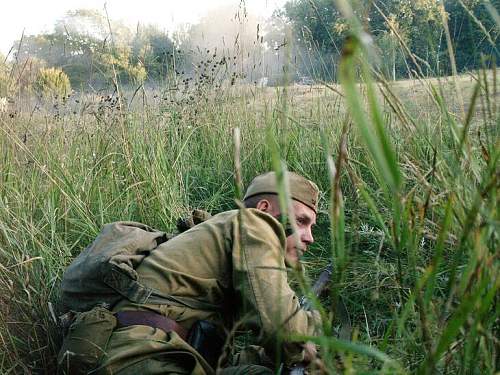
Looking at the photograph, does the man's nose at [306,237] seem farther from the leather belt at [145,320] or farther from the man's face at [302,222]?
the leather belt at [145,320]

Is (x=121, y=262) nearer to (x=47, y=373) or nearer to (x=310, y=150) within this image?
(x=47, y=373)

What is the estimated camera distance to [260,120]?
492 cm

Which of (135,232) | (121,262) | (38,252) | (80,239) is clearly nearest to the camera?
(121,262)

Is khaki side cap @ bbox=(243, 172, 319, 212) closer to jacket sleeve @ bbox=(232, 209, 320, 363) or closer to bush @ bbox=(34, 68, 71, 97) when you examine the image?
jacket sleeve @ bbox=(232, 209, 320, 363)

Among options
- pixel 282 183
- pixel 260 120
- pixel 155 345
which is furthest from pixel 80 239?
pixel 282 183

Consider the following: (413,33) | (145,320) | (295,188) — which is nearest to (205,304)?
(145,320)

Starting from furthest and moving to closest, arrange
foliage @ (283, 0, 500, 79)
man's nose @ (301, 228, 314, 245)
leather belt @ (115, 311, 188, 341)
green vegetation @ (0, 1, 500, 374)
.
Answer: man's nose @ (301, 228, 314, 245) < leather belt @ (115, 311, 188, 341) < foliage @ (283, 0, 500, 79) < green vegetation @ (0, 1, 500, 374)

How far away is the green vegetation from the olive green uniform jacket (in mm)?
221

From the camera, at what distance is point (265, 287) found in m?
1.99

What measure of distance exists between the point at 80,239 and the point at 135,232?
878mm

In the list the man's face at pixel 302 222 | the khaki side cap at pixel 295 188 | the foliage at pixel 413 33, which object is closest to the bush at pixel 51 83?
the foliage at pixel 413 33

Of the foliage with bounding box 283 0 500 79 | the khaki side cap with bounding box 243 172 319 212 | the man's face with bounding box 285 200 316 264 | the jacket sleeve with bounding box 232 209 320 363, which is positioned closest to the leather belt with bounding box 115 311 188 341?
the jacket sleeve with bounding box 232 209 320 363

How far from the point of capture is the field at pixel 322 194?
1.11 metres

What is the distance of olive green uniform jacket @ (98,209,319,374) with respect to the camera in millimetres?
2004
